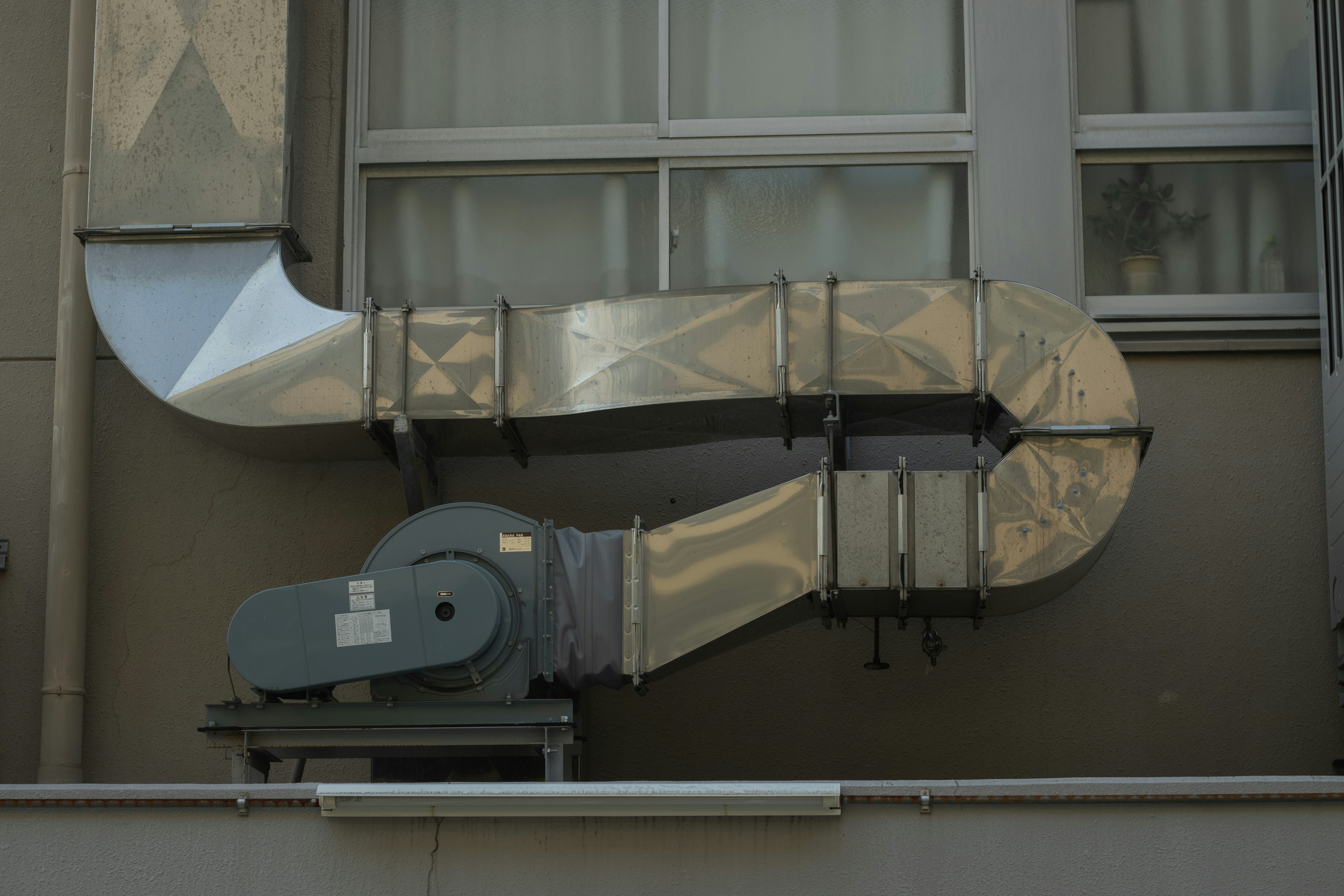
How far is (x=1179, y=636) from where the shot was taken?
6.84 meters

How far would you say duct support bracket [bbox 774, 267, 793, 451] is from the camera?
6133mm

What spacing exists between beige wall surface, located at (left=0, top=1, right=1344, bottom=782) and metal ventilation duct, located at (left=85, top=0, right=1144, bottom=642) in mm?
521

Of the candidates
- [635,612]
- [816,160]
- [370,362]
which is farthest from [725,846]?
[816,160]

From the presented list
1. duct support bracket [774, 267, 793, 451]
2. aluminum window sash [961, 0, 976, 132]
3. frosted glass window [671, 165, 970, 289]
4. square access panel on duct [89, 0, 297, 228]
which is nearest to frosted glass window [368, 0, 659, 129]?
frosted glass window [671, 165, 970, 289]

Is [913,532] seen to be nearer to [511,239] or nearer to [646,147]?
[646,147]

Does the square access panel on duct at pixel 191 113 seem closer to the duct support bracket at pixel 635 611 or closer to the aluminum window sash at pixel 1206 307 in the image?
the duct support bracket at pixel 635 611

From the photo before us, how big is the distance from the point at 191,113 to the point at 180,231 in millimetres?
596

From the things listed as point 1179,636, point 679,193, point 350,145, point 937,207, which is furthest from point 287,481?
point 1179,636

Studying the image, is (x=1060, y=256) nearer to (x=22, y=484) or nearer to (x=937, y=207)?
(x=937, y=207)

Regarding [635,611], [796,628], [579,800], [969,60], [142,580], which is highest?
[969,60]

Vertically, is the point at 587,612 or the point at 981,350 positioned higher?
the point at 981,350

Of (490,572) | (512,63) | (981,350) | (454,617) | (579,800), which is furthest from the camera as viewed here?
(512,63)

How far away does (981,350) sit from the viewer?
20.1ft

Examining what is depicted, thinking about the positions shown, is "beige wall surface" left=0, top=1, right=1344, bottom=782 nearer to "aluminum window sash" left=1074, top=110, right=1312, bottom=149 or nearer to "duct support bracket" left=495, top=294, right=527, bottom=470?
"duct support bracket" left=495, top=294, right=527, bottom=470
